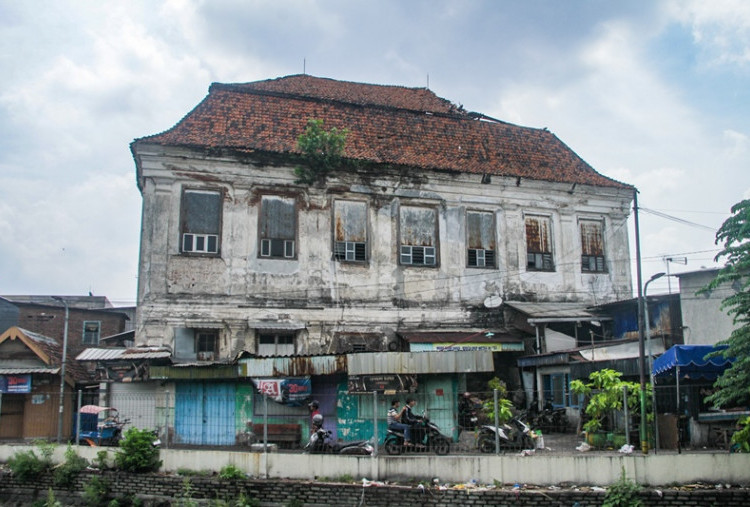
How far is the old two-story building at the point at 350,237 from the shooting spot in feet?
70.1

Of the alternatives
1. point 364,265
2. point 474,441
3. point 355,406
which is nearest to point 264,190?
point 364,265

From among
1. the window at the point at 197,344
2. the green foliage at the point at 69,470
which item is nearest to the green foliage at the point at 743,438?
the green foliage at the point at 69,470

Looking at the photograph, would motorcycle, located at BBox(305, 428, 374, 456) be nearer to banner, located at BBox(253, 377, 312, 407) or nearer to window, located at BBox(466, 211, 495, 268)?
banner, located at BBox(253, 377, 312, 407)

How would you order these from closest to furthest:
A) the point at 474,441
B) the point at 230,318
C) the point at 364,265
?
1. the point at 474,441
2. the point at 230,318
3. the point at 364,265

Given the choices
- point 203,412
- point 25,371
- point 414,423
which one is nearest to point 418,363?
point 414,423

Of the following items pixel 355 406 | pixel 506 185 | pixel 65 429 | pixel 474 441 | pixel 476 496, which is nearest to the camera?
pixel 476 496

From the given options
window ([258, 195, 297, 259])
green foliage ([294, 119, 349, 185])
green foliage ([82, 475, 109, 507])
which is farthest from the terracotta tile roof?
green foliage ([82, 475, 109, 507])

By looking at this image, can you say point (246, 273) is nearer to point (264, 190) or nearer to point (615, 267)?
point (264, 190)

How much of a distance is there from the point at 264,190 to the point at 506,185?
841 centimetres

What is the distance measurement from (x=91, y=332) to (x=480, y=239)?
1656cm

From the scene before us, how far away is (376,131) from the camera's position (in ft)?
82.4

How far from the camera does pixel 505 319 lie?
24.0 meters

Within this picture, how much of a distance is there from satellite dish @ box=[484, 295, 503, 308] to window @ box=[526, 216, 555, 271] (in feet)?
5.77

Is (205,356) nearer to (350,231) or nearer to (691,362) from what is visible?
(350,231)
